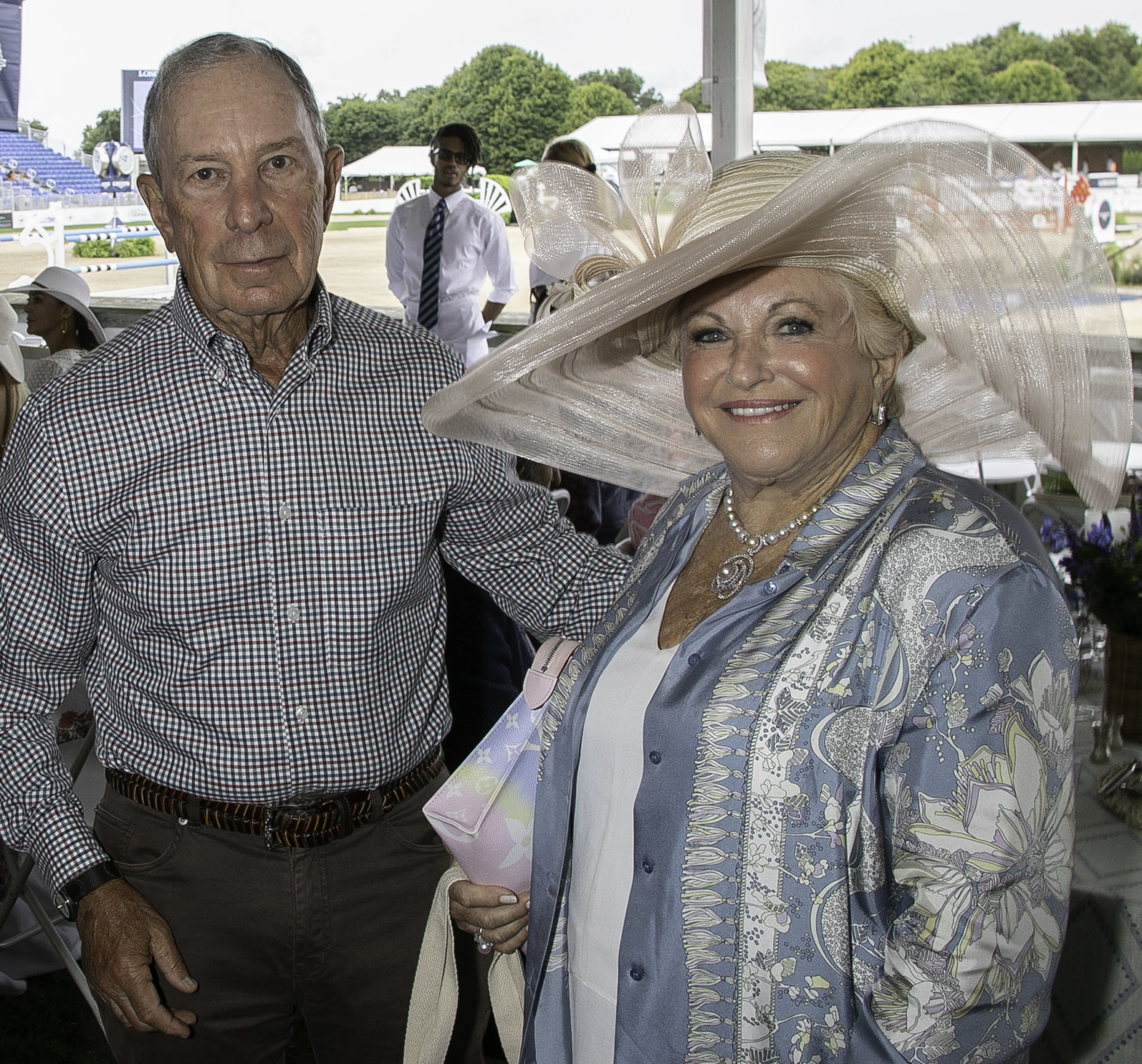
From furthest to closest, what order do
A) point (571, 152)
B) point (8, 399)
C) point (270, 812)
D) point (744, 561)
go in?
point (571, 152)
point (8, 399)
point (270, 812)
point (744, 561)

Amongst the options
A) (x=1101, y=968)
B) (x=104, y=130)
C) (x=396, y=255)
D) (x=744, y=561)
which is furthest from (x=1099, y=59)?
(x=744, y=561)

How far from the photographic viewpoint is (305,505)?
64.1 inches

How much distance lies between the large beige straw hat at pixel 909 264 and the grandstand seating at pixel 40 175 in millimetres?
19362

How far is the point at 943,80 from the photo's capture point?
24859 mm

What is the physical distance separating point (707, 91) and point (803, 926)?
5.62 metres

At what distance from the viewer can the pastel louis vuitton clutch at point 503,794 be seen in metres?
1.44

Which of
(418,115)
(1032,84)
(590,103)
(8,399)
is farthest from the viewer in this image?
(590,103)

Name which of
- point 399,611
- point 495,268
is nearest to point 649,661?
point 399,611

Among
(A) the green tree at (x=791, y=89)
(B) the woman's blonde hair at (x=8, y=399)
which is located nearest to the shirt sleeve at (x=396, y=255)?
(B) the woman's blonde hair at (x=8, y=399)

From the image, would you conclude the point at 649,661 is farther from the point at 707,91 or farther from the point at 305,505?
the point at 707,91

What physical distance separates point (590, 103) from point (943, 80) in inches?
364

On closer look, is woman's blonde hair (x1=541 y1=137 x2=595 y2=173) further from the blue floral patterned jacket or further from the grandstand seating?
the grandstand seating

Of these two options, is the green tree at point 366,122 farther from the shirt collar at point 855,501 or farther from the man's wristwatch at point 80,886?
the shirt collar at point 855,501

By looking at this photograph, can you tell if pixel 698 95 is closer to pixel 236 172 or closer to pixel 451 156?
pixel 451 156
